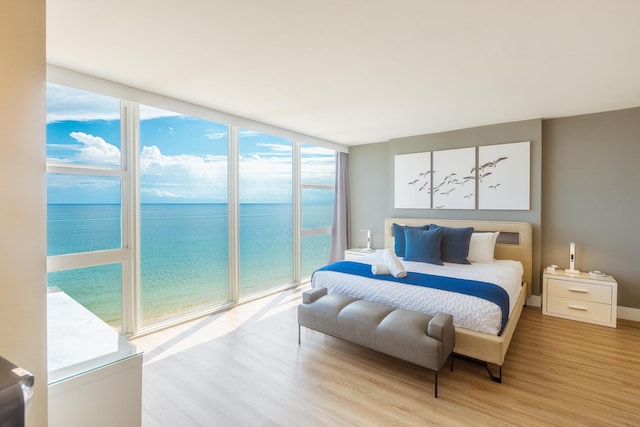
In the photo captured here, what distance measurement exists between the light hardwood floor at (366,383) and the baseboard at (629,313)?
537 mm

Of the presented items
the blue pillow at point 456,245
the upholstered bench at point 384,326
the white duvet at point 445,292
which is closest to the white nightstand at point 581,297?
the white duvet at point 445,292

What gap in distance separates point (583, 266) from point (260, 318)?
408cm

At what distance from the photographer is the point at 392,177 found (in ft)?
16.7

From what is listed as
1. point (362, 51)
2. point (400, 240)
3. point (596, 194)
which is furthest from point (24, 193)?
point (596, 194)

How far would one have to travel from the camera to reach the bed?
225 cm

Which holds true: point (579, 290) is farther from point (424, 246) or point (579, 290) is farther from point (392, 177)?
point (392, 177)

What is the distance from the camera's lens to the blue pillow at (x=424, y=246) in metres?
3.55

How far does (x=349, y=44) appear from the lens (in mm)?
2041

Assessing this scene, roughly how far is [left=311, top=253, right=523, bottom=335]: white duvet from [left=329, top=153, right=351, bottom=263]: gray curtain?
1.86 m

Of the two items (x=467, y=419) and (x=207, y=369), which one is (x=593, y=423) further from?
(x=207, y=369)

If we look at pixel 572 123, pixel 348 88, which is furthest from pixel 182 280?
pixel 572 123

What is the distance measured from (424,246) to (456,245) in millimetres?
396

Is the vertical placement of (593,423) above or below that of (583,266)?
below

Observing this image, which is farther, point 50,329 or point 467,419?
point 467,419
